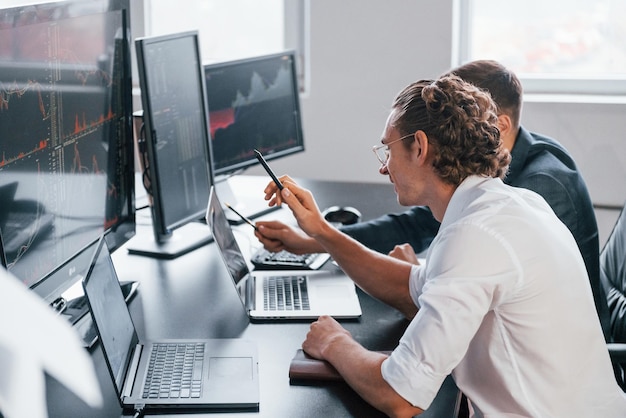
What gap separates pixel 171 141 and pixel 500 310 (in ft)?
3.32

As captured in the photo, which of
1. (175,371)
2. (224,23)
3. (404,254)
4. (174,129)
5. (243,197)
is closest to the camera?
(175,371)

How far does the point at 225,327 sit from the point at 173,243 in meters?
0.54

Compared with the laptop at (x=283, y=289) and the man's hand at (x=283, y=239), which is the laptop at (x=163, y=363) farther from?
the man's hand at (x=283, y=239)

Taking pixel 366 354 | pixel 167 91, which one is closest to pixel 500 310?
pixel 366 354

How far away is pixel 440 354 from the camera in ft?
4.03

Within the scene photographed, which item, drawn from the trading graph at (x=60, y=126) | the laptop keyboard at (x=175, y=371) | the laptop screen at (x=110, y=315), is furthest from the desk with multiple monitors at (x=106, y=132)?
the laptop keyboard at (x=175, y=371)

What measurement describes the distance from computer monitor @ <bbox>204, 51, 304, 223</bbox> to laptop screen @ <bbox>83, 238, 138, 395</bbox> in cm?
93

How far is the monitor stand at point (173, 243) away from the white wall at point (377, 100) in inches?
50.5

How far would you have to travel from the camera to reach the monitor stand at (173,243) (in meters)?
2.00

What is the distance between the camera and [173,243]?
207 cm

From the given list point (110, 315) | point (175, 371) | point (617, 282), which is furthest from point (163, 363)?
point (617, 282)

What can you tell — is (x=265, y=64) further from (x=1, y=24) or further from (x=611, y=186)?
(x=611, y=186)

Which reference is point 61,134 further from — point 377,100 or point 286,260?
point 377,100

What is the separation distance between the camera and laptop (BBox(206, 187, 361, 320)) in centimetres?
165
